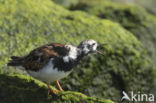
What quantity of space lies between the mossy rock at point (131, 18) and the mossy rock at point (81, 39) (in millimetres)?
1669

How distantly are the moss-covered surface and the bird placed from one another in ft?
0.60

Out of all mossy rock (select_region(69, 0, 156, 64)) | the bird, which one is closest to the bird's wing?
the bird

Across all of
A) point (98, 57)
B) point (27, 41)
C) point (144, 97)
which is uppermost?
point (27, 41)

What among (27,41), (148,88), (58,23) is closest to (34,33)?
(27,41)

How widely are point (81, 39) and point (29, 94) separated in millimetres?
2801

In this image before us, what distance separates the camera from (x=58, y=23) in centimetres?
Result: 814

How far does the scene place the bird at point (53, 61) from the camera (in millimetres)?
5582

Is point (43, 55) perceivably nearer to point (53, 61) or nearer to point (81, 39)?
point (53, 61)

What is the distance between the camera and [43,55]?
5.75m

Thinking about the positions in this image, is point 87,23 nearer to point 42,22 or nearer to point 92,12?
point 42,22

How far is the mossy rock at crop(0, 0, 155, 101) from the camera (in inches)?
285

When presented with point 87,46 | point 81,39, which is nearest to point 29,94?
point 87,46

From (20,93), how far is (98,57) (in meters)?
2.74

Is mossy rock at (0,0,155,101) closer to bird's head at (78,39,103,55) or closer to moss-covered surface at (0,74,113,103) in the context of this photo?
moss-covered surface at (0,74,113,103)
